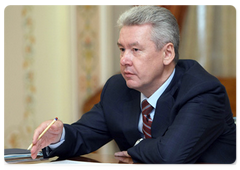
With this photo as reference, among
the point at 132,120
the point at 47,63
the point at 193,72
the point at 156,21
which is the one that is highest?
the point at 156,21

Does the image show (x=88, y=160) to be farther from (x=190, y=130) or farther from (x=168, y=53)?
(x=168, y=53)

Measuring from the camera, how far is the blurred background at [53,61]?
4016 mm

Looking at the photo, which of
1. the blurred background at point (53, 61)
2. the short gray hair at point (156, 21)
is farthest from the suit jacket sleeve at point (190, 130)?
the blurred background at point (53, 61)

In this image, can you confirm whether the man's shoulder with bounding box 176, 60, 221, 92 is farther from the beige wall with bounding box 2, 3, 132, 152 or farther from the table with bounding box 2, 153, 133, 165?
the beige wall with bounding box 2, 3, 132, 152

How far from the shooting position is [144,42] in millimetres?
1855

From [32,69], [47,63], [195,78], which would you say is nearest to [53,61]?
[47,63]

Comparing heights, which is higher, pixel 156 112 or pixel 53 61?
pixel 53 61

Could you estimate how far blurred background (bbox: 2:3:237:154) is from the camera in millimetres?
4016

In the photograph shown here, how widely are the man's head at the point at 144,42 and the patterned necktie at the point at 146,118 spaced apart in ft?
0.39

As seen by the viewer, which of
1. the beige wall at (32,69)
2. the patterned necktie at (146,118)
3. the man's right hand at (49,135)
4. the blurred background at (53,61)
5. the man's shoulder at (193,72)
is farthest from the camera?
the beige wall at (32,69)

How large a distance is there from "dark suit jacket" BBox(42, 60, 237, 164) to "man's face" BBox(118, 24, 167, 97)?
0.15 metres

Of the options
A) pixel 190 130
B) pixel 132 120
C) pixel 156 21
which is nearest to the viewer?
pixel 190 130

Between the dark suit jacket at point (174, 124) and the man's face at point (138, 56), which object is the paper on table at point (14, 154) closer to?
the dark suit jacket at point (174, 124)

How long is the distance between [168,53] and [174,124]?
481 millimetres
